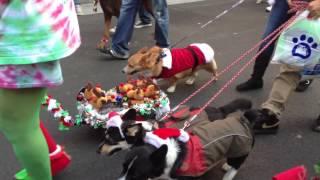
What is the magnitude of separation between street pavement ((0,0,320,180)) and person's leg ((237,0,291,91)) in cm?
7

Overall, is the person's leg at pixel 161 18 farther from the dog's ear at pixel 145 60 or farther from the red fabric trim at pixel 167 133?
the red fabric trim at pixel 167 133

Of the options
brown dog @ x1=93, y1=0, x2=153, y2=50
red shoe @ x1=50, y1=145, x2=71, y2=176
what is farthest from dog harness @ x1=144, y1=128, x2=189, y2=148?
brown dog @ x1=93, y1=0, x2=153, y2=50

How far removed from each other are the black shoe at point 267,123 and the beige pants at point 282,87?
33mm

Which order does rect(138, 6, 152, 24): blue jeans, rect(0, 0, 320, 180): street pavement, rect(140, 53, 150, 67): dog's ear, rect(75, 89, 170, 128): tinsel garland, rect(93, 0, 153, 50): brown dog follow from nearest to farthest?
rect(0, 0, 320, 180): street pavement, rect(75, 89, 170, 128): tinsel garland, rect(140, 53, 150, 67): dog's ear, rect(93, 0, 153, 50): brown dog, rect(138, 6, 152, 24): blue jeans

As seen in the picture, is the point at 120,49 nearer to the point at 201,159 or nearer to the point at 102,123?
the point at 102,123

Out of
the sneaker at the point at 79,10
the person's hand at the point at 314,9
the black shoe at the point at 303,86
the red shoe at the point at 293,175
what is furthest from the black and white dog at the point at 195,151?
the sneaker at the point at 79,10

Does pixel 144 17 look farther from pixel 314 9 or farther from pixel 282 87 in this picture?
pixel 314 9

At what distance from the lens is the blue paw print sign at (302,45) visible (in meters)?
2.65

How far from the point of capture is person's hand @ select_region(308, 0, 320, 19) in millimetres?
2500

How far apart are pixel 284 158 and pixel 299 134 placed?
0.34 metres

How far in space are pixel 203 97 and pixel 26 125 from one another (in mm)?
1947

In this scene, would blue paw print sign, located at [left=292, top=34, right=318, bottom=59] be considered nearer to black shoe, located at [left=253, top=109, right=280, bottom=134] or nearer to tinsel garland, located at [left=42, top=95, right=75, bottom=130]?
black shoe, located at [left=253, top=109, right=280, bottom=134]

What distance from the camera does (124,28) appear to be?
14.5 ft

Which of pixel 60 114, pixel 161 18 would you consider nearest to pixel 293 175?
pixel 60 114
